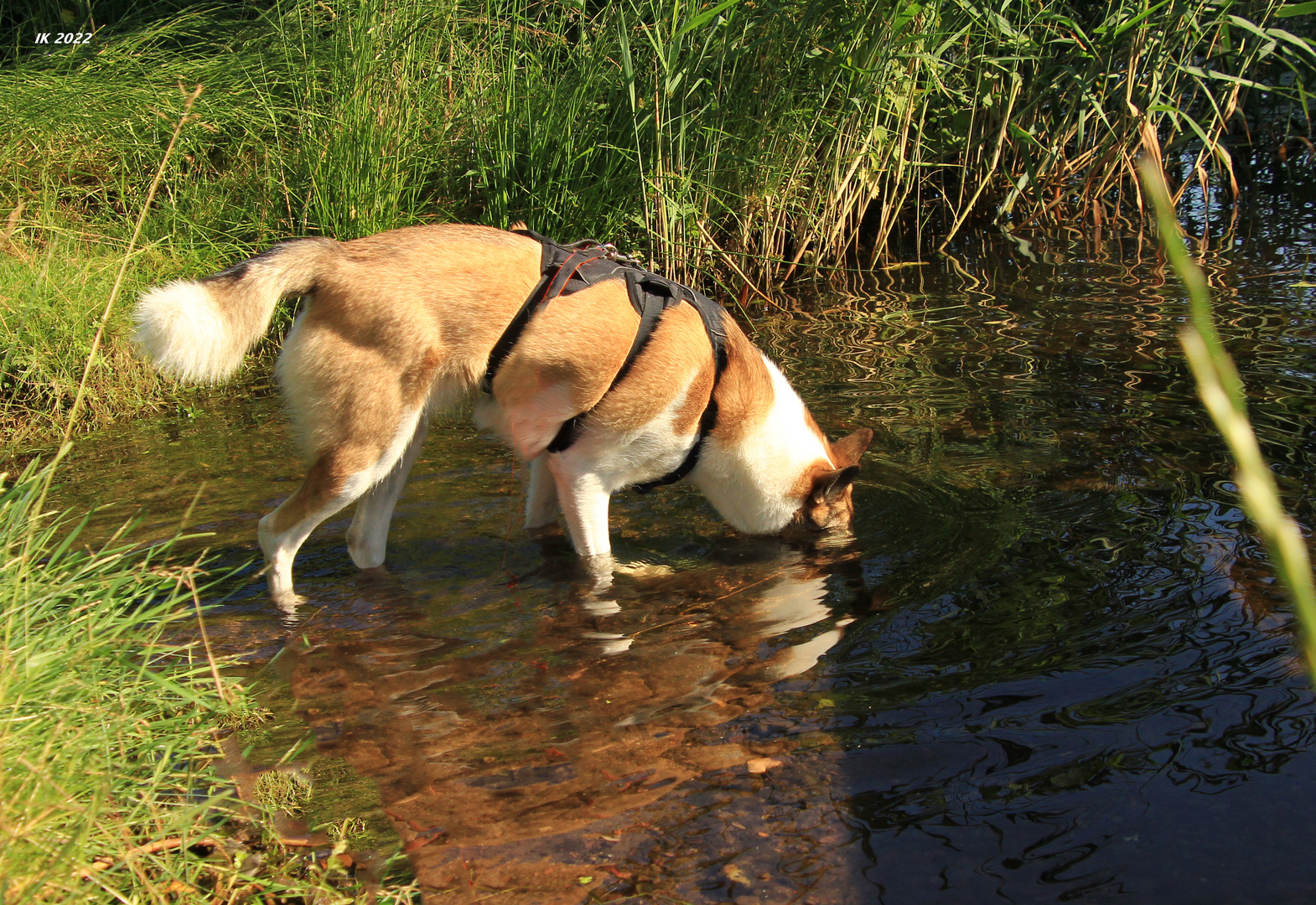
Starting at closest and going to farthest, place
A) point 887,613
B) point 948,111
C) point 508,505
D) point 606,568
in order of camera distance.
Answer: point 887,613
point 606,568
point 508,505
point 948,111

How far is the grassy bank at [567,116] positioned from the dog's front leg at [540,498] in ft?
9.59

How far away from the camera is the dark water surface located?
2.41m

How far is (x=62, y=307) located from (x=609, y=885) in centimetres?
515

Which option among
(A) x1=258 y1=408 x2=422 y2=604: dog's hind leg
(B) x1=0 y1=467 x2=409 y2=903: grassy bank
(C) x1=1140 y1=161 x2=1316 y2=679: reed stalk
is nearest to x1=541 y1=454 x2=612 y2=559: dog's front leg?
(A) x1=258 y1=408 x2=422 y2=604: dog's hind leg

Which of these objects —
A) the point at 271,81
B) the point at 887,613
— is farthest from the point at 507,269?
the point at 271,81

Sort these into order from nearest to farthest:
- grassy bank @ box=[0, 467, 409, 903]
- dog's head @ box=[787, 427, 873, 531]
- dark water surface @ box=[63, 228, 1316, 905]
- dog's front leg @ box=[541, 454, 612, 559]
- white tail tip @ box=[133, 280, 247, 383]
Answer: grassy bank @ box=[0, 467, 409, 903] → dark water surface @ box=[63, 228, 1316, 905] → white tail tip @ box=[133, 280, 247, 383] → dog's front leg @ box=[541, 454, 612, 559] → dog's head @ box=[787, 427, 873, 531]

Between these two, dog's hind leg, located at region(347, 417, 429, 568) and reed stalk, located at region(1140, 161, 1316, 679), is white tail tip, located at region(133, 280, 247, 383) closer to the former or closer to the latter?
dog's hind leg, located at region(347, 417, 429, 568)

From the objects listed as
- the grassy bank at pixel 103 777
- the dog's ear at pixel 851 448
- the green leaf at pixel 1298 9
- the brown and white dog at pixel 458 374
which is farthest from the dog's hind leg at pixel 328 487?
the green leaf at pixel 1298 9

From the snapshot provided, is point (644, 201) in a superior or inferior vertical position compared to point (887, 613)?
superior

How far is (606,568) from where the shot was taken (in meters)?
4.12

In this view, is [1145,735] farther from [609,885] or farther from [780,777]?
[609,885]

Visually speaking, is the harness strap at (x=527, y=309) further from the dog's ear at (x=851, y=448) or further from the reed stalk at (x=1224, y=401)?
the reed stalk at (x=1224, y=401)

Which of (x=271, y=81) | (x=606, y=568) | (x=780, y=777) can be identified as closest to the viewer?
(x=780, y=777)

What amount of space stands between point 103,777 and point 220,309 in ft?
6.04
